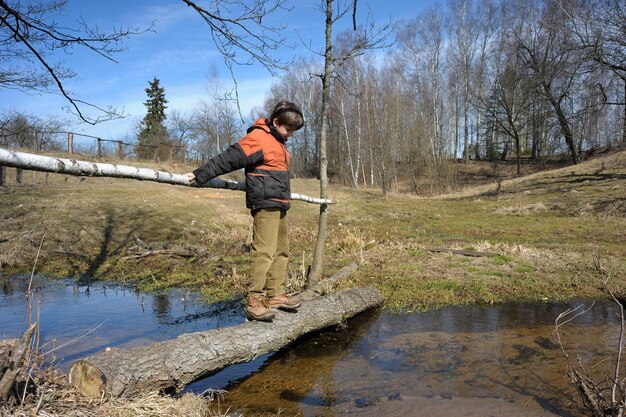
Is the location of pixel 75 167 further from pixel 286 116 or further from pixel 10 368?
pixel 286 116

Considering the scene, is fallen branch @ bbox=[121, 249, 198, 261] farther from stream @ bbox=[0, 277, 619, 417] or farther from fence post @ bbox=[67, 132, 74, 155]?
fence post @ bbox=[67, 132, 74, 155]

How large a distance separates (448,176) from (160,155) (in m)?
25.4

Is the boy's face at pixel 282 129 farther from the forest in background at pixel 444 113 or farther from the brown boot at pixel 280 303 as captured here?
the forest in background at pixel 444 113

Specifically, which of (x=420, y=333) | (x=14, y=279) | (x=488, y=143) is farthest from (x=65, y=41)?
(x=488, y=143)

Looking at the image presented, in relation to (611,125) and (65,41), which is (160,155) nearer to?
(65,41)

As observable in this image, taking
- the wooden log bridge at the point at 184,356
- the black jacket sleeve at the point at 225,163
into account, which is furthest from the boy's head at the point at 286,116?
the wooden log bridge at the point at 184,356

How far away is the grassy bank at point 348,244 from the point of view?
8.30m

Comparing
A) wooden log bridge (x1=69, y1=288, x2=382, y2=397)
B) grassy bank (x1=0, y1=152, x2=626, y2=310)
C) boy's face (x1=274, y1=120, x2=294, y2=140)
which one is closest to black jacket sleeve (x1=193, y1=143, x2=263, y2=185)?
boy's face (x1=274, y1=120, x2=294, y2=140)

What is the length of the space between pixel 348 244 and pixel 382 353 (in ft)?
19.8

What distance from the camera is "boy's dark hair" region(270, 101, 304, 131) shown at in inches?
185

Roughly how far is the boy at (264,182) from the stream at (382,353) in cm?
91

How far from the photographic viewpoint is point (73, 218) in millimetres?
13211

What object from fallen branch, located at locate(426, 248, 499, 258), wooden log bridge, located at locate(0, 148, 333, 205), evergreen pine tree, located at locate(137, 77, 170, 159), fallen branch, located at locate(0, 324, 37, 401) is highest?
evergreen pine tree, located at locate(137, 77, 170, 159)

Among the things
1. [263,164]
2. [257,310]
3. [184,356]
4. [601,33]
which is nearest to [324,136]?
[263,164]
